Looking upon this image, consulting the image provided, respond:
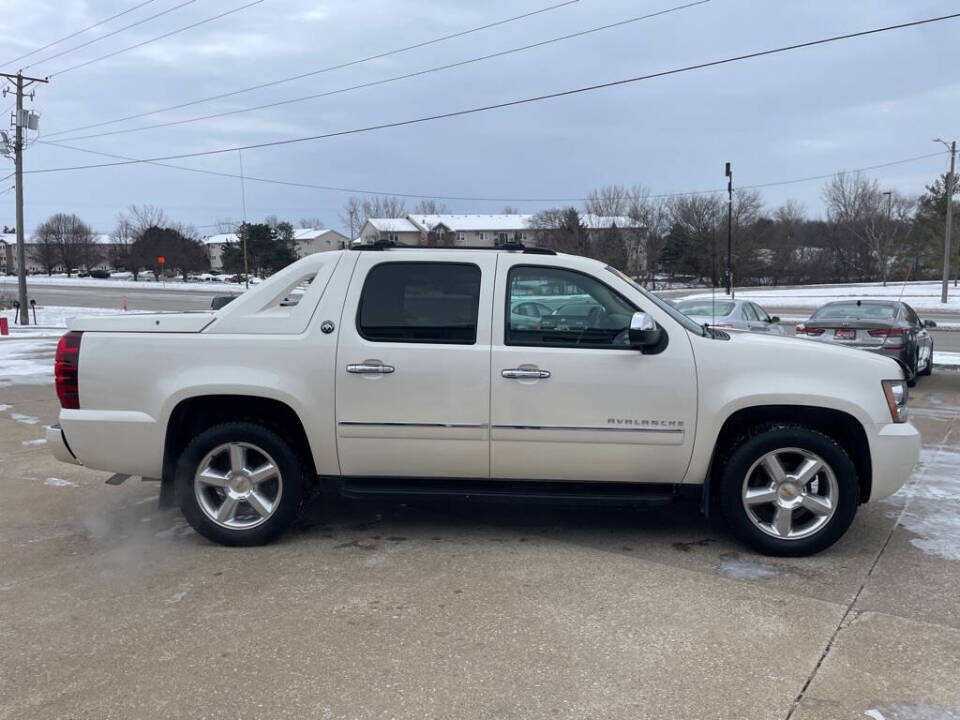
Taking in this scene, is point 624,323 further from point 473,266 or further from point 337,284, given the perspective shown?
point 337,284

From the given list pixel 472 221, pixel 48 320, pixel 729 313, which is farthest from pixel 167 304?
pixel 472 221

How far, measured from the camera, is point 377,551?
15.5ft

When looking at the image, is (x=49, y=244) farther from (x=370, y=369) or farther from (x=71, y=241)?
(x=370, y=369)

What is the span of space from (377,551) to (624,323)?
2.08 m

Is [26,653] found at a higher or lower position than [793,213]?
lower

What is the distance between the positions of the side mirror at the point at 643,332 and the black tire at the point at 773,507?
0.84 meters

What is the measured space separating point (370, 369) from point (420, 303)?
0.52 meters

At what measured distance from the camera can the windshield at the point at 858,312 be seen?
12.2m

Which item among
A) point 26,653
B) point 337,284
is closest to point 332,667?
point 26,653

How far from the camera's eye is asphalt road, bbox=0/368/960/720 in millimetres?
3057

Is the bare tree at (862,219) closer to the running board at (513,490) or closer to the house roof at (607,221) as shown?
the house roof at (607,221)

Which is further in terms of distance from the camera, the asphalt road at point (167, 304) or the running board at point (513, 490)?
the asphalt road at point (167, 304)

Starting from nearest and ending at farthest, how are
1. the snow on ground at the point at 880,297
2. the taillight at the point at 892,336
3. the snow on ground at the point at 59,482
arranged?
the snow on ground at the point at 59,482 < the taillight at the point at 892,336 < the snow on ground at the point at 880,297

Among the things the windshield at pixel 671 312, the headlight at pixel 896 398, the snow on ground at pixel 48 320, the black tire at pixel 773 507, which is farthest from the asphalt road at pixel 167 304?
the windshield at pixel 671 312
